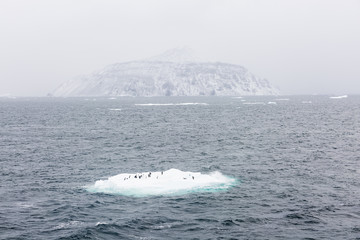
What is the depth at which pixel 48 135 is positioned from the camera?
90.2 metres

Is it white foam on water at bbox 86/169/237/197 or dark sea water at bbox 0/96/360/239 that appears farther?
white foam on water at bbox 86/169/237/197

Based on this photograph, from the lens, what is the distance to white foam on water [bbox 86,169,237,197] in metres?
42.1

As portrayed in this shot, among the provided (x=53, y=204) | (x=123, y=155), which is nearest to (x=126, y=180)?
(x=53, y=204)

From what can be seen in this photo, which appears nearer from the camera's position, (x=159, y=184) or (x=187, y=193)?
(x=187, y=193)

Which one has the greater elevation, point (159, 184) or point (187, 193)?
point (159, 184)

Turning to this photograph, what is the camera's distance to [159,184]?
4403cm

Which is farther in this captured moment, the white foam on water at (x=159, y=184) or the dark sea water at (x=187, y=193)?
the white foam on water at (x=159, y=184)

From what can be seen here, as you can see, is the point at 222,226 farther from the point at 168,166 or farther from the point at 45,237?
the point at 168,166

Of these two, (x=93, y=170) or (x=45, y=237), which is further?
(x=93, y=170)

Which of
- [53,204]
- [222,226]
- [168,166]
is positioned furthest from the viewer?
[168,166]

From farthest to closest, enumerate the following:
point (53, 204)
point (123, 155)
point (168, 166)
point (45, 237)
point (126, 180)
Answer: point (123, 155)
point (168, 166)
point (126, 180)
point (53, 204)
point (45, 237)

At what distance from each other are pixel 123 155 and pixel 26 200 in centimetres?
2777

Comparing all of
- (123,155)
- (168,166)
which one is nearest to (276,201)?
(168,166)

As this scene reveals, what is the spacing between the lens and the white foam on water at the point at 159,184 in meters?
42.1
